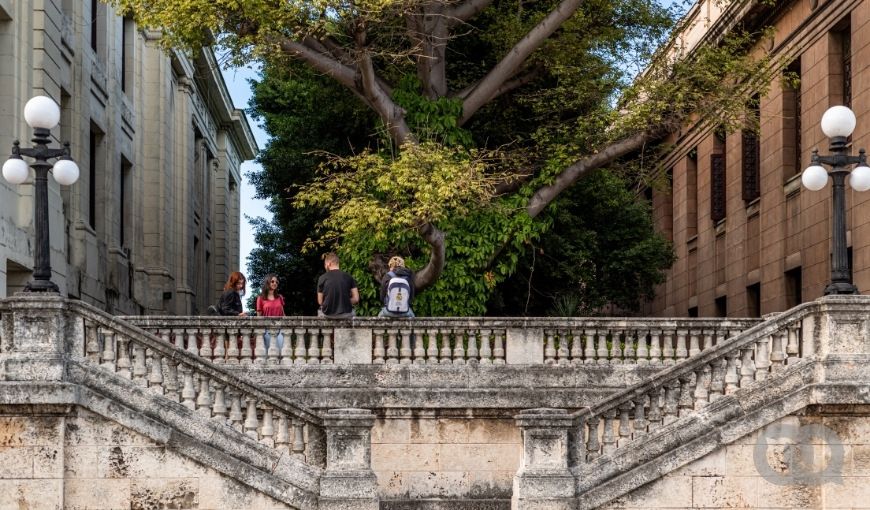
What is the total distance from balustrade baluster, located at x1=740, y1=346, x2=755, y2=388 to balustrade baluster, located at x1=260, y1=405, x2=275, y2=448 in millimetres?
5183

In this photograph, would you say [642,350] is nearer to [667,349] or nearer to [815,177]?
[667,349]

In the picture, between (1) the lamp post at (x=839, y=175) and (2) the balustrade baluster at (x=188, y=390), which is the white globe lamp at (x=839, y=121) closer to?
(1) the lamp post at (x=839, y=175)

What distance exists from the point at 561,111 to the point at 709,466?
11.5 meters

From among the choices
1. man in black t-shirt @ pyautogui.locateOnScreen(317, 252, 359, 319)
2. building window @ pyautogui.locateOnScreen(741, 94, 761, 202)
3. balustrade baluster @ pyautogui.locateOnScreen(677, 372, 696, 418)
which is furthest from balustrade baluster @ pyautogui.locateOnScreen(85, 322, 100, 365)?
building window @ pyautogui.locateOnScreen(741, 94, 761, 202)

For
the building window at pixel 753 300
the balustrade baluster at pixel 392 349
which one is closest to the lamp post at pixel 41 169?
the balustrade baluster at pixel 392 349

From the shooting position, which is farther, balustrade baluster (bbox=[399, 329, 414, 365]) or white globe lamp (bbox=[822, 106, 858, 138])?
balustrade baluster (bbox=[399, 329, 414, 365])

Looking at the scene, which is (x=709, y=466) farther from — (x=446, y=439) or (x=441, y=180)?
(x=441, y=180)

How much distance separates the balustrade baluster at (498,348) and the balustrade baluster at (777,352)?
3.72 metres

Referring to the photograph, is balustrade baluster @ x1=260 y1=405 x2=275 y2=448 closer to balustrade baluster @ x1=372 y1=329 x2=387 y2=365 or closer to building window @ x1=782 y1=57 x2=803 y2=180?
balustrade baluster @ x1=372 y1=329 x2=387 y2=365

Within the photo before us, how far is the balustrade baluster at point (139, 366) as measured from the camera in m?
15.5

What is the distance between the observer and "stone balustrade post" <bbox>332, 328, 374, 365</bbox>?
1825 centimetres

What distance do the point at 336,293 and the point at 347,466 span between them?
4036mm

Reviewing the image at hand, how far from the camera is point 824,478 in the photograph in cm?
1591

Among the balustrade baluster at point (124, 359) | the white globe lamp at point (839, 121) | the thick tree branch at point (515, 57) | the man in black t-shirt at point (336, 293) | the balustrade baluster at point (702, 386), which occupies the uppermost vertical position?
the thick tree branch at point (515, 57)
